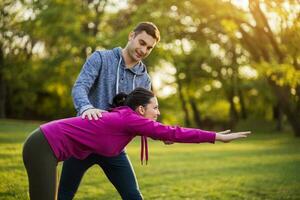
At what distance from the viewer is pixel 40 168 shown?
348 cm

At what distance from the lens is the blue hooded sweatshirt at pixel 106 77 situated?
429 centimetres

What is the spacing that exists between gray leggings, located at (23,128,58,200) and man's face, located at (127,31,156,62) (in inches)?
50.1

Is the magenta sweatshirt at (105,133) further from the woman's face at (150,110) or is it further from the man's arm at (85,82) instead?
the man's arm at (85,82)

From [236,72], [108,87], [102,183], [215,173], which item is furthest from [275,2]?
[236,72]

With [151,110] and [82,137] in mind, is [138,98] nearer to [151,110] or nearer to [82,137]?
[151,110]

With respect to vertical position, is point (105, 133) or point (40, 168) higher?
point (105, 133)

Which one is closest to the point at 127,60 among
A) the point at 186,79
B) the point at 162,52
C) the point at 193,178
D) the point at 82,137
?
the point at 82,137

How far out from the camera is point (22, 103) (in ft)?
127

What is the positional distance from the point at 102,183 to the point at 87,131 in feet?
17.6

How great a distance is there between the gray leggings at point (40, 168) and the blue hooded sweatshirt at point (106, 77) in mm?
854

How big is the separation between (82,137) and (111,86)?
93cm

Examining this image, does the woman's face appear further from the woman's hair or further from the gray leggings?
the gray leggings

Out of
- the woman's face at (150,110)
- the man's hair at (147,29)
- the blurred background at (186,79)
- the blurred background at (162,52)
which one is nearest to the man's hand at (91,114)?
the woman's face at (150,110)

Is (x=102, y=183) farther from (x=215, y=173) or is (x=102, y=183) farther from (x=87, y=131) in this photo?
(x=87, y=131)
